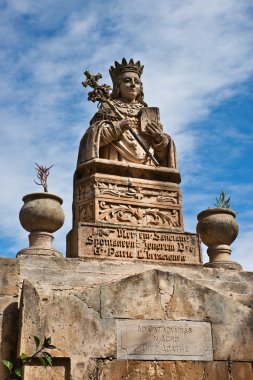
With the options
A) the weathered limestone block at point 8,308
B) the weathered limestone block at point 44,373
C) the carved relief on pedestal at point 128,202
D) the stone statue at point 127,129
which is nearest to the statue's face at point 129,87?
the stone statue at point 127,129

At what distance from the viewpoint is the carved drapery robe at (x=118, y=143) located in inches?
367

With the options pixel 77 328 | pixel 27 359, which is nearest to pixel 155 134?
pixel 77 328

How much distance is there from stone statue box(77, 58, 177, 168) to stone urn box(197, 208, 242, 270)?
3.59 feet

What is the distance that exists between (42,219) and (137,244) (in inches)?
55.0

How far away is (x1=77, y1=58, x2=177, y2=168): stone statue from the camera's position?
9.37m

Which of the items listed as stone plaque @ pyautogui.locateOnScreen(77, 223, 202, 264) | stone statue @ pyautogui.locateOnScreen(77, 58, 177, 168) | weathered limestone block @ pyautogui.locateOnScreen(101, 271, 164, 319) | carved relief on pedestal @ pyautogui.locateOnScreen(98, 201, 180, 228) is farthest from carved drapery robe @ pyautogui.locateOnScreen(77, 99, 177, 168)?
weathered limestone block @ pyautogui.locateOnScreen(101, 271, 164, 319)

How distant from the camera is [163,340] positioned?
729cm

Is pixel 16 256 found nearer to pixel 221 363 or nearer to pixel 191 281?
pixel 191 281

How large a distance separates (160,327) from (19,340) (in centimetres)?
177

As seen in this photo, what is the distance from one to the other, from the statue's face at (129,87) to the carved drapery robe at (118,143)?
20 centimetres

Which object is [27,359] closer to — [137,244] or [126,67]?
[137,244]

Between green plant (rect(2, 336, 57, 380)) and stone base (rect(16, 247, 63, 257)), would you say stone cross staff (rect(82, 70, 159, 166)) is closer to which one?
stone base (rect(16, 247, 63, 257))

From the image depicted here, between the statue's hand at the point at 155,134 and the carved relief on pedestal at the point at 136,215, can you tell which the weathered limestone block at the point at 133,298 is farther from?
the statue's hand at the point at 155,134

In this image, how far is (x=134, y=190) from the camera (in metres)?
8.98
